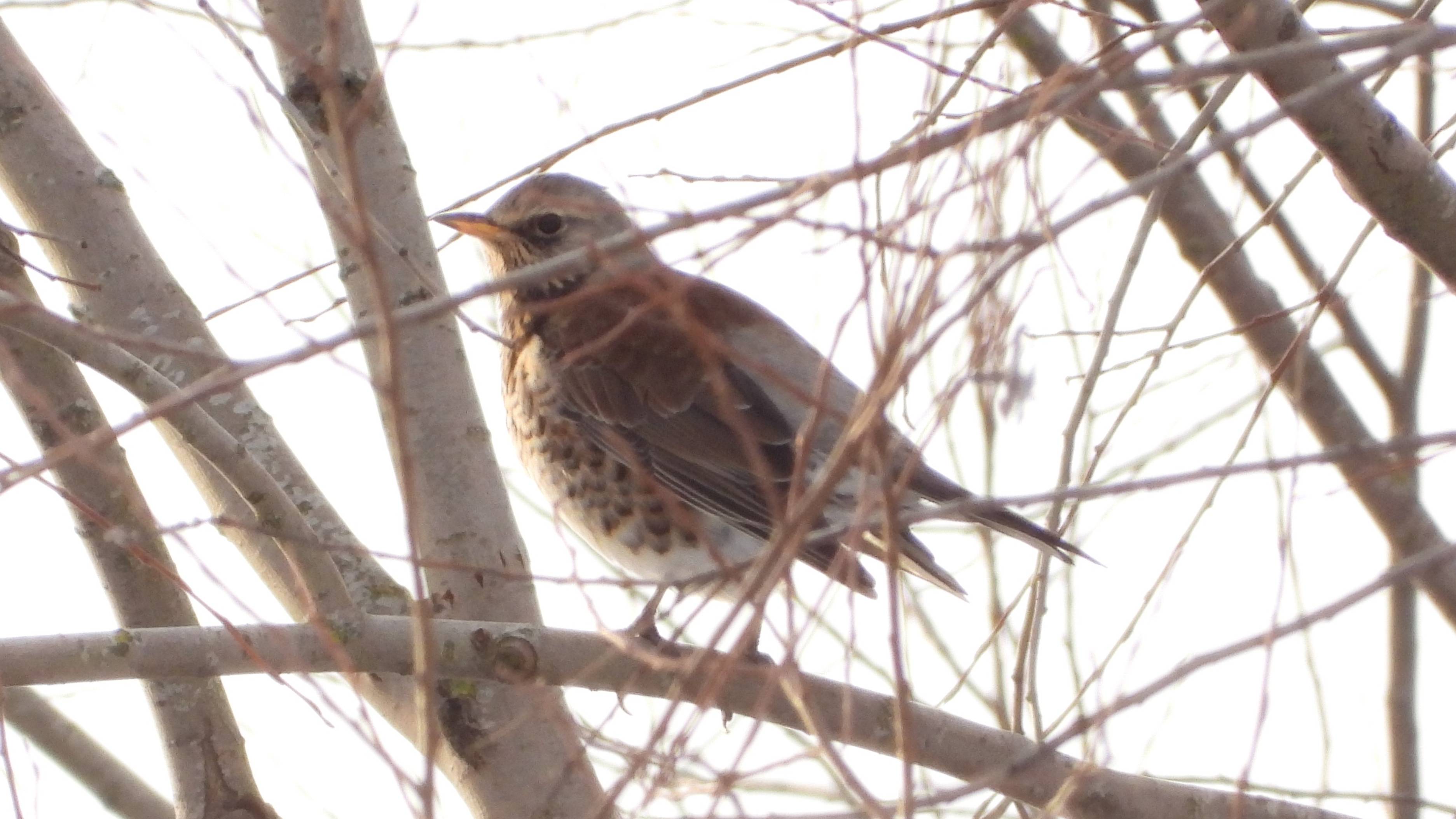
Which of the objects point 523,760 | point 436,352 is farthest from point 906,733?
point 436,352

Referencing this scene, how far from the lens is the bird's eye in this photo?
532cm

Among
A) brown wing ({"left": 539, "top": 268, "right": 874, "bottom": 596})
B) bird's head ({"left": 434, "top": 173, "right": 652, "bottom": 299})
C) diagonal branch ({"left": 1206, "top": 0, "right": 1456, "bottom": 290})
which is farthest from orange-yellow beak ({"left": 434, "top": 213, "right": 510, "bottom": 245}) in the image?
diagonal branch ({"left": 1206, "top": 0, "right": 1456, "bottom": 290})

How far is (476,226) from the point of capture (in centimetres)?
521

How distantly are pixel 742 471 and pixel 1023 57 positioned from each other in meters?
1.53

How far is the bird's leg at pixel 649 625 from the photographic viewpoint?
11.9 feet

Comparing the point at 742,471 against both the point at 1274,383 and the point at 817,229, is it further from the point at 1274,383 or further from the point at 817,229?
the point at 817,229

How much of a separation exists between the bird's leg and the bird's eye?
1.63 m

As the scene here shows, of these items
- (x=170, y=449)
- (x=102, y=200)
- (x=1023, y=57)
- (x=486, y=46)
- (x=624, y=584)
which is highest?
(x=1023, y=57)

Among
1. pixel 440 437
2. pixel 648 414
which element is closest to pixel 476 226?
pixel 648 414

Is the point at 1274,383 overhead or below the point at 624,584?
overhead

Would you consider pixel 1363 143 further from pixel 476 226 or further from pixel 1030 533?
pixel 476 226

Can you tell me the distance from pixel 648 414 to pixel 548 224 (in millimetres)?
868

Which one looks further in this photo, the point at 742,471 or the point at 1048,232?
the point at 742,471

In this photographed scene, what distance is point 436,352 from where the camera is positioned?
3.96 metres
